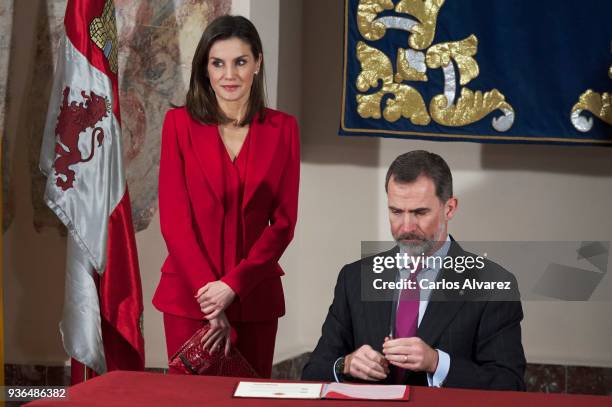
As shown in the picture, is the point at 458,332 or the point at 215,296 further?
the point at 215,296

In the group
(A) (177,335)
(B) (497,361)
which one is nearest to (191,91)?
(A) (177,335)

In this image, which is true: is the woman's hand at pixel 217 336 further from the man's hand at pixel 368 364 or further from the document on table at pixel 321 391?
the document on table at pixel 321 391

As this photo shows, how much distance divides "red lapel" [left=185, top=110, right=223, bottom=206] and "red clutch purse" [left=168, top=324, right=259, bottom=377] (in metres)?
0.57

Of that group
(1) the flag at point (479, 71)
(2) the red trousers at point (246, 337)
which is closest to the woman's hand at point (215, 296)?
(2) the red trousers at point (246, 337)

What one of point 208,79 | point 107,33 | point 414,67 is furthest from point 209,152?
point 414,67

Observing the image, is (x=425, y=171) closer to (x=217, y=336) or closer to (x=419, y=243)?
(x=419, y=243)

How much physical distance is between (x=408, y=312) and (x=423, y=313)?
0.15 feet

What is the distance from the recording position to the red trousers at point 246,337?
4199 millimetres

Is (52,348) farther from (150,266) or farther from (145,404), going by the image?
(145,404)

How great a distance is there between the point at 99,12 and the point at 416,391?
9.16ft

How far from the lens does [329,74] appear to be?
6312 millimetres

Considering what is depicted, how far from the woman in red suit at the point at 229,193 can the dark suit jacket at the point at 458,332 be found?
97cm

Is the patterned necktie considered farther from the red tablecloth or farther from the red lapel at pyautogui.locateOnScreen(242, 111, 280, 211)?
the red lapel at pyautogui.locateOnScreen(242, 111, 280, 211)

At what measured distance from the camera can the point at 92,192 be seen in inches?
188
